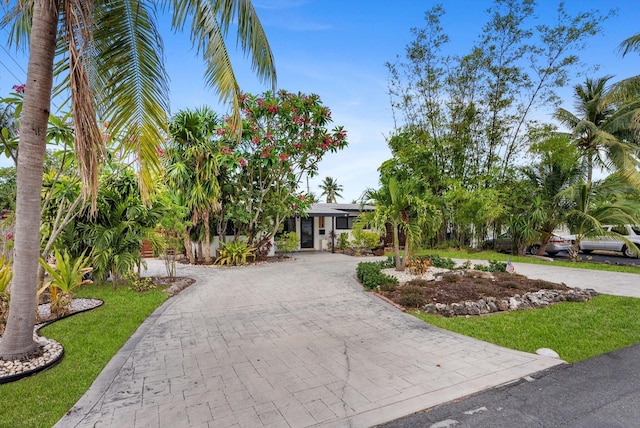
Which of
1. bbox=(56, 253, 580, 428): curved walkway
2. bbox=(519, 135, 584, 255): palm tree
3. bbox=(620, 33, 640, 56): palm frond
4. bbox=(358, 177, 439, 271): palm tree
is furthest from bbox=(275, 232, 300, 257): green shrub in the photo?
bbox=(620, 33, 640, 56): palm frond

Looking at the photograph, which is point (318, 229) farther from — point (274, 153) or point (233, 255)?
point (274, 153)

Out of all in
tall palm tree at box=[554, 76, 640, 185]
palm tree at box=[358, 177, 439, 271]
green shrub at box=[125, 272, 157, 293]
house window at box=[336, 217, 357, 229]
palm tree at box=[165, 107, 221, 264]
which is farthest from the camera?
house window at box=[336, 217, 357, 229]

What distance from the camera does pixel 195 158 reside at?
10227mm

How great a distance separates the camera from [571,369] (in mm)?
3320

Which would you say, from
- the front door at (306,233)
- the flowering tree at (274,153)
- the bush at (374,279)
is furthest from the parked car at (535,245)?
the bush at (374,279)

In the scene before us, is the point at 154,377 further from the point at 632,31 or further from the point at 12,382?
the point at 632,31

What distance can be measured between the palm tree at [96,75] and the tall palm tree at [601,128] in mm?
14626

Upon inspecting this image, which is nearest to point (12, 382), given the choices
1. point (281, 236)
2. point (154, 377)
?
point (154, 377)

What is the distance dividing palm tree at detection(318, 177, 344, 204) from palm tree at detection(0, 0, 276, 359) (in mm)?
35843

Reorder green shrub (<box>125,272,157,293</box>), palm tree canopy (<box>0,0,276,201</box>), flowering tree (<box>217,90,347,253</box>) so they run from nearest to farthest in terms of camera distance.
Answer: palm tree canopy (<box>0,0,276,201</box>) < green shrub (<box>125,272,157,293</box>) < flowering tree (<box>217,90,347,253</box>)

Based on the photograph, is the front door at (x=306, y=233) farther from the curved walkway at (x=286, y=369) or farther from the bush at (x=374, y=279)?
the curved walkway at (x=286, y=369)

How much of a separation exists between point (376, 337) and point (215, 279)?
5.86 metres

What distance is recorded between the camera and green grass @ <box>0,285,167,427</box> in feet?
8.44

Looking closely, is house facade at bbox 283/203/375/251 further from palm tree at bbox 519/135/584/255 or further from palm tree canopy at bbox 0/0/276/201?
palm tree canopy at bbox 0/0/276/201
